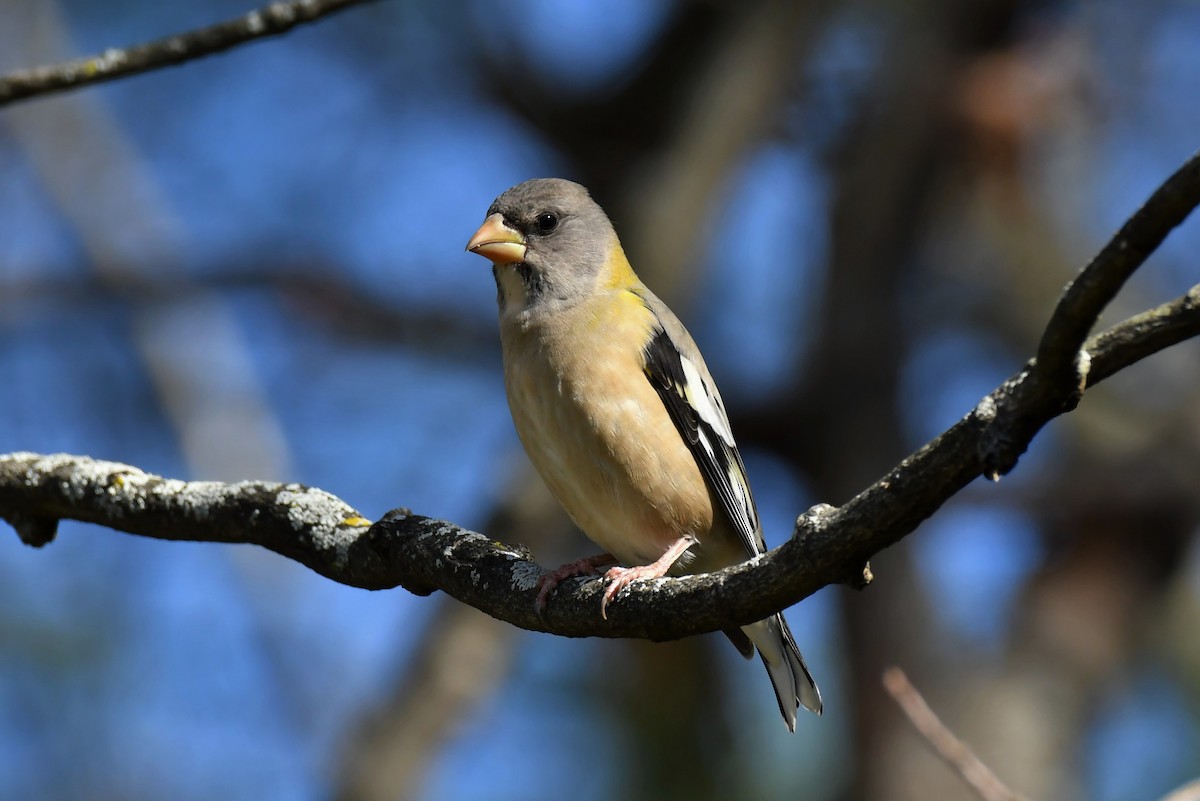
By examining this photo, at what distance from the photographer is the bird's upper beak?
5438 millimetres

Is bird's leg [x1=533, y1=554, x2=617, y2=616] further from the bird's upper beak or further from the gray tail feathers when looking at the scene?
the bird's upper beak

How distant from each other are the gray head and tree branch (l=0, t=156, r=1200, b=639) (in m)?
1.52

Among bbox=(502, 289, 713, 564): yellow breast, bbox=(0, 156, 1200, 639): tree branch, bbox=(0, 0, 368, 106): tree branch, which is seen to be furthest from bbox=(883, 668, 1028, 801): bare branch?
bbox=(0, 0, 368, 106): tree branch

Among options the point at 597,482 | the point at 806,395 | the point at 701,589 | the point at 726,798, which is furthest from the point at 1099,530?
the point at 701,589

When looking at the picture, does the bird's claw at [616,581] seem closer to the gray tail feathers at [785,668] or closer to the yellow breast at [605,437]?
the yellow breast at [605,437]

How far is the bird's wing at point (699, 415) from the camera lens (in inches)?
195

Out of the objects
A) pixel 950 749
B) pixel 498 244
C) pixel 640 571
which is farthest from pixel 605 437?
pixel 950 749

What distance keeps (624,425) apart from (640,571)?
0.87 metres

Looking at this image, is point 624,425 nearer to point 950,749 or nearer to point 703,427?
point 703,427

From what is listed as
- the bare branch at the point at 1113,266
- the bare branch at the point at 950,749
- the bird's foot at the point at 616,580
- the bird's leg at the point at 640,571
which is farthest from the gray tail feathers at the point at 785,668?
the bare branch at the point at 1113,266

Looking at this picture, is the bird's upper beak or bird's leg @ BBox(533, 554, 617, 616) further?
the bird's upper beak

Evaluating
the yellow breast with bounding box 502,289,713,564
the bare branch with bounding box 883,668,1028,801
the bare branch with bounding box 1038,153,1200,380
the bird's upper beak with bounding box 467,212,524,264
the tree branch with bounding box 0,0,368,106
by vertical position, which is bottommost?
the bare branch with bounding box 883,668,1028,801

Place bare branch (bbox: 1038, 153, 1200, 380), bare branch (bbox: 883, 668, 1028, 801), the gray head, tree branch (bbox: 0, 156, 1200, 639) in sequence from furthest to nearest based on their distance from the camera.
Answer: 1. the gray head
2. bare branch (bbox: 883, 668, 1028, 801)
3. tree branch (bbox: 0, 156, 1200, 639)
4. bare branch (bbox: 1038, 153, 1200, 380)

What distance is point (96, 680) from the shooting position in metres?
11.2
